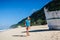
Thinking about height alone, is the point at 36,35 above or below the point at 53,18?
below

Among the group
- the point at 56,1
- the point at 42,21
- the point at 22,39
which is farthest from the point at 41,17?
the point at 22,39

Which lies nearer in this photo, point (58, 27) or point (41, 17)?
point (58, 27)

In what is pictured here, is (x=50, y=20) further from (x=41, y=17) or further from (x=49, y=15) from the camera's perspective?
(x=41, y=17)

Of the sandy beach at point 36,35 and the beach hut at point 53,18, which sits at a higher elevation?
the beach hut at point 53,18

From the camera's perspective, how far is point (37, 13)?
37.6 metres

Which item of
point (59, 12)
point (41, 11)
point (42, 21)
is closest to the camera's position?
point (59, 12)

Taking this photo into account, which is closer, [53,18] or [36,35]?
[36,35]

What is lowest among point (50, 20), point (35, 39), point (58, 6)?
point (35, 39)

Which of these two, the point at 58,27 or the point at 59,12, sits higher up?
the point at 59,12

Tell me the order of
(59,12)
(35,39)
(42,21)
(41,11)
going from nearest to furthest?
(35,39)
(59,12)
(42,21)
(41,11)

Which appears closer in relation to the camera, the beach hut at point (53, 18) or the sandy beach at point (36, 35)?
the sandy beach at point (36, 35)

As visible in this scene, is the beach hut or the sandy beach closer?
the sandy beach

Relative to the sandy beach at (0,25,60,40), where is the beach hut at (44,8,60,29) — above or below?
above

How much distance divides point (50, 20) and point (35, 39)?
505 cm
